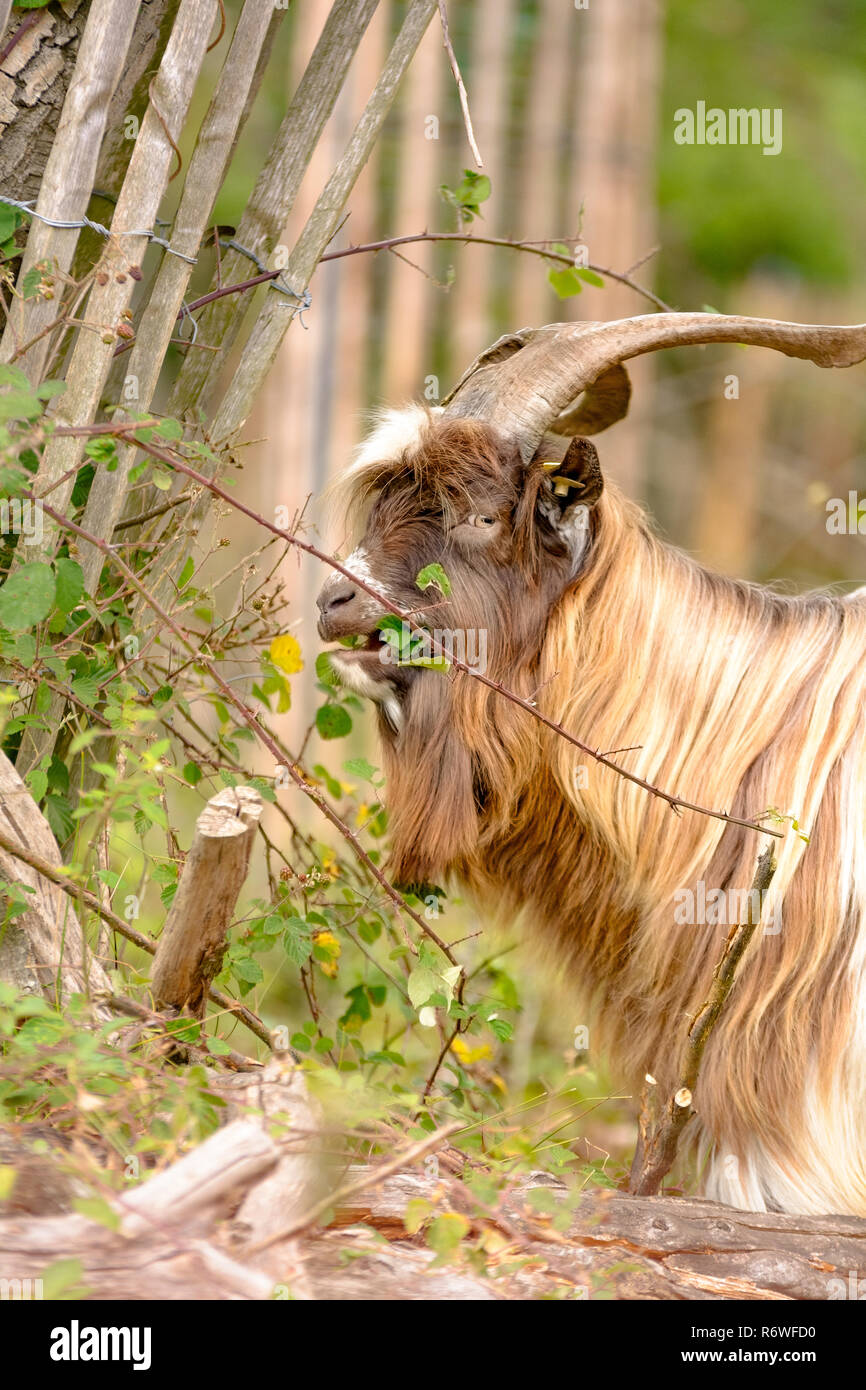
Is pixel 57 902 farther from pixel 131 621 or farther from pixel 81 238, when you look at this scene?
pixel 81 238

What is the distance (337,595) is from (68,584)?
69cm

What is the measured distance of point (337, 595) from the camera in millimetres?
3494

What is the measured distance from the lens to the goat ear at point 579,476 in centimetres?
350

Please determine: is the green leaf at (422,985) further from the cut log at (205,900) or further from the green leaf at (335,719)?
the green leaf at (335,719)

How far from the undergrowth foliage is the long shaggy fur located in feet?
0.89

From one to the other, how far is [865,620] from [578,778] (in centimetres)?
87

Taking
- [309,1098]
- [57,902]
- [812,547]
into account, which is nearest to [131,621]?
[57,902]

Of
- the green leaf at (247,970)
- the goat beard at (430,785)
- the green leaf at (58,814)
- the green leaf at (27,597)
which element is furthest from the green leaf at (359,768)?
the green leaf at (27,597)

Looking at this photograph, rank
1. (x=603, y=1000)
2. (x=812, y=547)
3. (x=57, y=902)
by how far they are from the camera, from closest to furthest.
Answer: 1. (x=57, y=902)
2. (x=603, y=1000)
3. (x=812, y=547)

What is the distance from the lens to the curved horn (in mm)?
3566

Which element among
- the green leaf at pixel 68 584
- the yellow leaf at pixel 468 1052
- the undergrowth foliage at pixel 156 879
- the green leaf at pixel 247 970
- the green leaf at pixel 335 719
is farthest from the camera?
the yellow leaf at pixel 468 1052

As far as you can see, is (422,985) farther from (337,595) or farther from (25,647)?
(25,647)

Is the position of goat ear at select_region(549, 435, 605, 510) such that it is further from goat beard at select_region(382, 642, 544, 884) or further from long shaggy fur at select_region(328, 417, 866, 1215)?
goat beard at select_region(382, 642, 544, 884)
